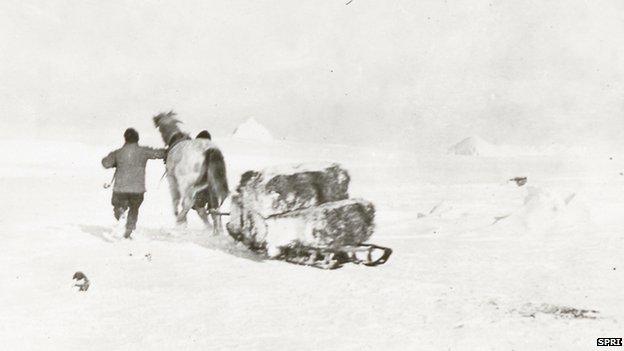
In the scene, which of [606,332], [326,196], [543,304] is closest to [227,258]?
[326,196]

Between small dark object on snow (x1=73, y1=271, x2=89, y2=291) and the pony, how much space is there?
10.5 ft

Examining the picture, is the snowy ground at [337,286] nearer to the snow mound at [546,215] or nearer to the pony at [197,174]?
the snow mound at [546,215]

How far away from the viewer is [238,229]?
9.48 m

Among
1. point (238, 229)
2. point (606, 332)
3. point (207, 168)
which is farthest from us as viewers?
point (207, 168)

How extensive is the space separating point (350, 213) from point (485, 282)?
1906 millimetres

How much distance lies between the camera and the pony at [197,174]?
34.0 ft

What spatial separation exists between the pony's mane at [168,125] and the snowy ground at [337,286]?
1.54 meters

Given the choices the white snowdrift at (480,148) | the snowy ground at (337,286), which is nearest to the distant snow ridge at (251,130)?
the white snowdrift at (480,148)

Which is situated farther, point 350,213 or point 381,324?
point 350,213

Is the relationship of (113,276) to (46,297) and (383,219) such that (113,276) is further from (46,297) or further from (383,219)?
(383,219)

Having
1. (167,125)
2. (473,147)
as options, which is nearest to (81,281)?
(167,125)

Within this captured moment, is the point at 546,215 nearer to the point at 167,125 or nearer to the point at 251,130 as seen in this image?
the point at 167,125

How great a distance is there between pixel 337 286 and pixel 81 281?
2.61m

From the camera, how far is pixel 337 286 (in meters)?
7.24
